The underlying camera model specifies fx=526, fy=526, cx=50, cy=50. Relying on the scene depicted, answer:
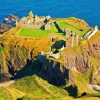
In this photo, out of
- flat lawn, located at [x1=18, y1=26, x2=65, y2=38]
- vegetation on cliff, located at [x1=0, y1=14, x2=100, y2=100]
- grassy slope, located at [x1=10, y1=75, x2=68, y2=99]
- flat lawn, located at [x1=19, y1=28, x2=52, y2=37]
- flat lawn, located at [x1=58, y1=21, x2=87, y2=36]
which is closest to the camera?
grassy slope, located at [x1=10, y1=75, x2=68, y2=99]

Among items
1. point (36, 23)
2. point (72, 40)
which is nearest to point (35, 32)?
point (36, 23)

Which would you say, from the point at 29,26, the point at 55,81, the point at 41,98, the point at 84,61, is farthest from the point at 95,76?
the point at 41,98

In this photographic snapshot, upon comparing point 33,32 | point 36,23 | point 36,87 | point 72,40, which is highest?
point 36,23

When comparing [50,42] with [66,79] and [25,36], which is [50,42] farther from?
[66,79]

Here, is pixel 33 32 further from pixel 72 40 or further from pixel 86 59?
pixel 86 59

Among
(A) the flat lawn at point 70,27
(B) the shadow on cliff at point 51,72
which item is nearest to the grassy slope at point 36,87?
(B) the shadow on cliff at point 51,72

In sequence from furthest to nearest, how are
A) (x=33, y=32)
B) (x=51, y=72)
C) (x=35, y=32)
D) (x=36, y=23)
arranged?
(x=36, y=23) < (x=35, y=32) < (x=33, y=32) < (x=51, y=72)

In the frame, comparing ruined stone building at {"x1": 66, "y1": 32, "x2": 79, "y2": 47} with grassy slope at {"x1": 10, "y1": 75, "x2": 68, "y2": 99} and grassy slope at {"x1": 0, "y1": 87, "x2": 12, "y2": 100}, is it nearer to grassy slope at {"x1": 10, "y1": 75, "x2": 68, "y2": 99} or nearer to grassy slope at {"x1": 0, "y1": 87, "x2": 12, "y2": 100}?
grassy slope at {"x1": 10, "y1": 75, "x2": 68, "y2": 99}

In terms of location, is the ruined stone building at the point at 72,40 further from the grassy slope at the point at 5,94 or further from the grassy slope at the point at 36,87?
the grassy slope at the point at 5,94

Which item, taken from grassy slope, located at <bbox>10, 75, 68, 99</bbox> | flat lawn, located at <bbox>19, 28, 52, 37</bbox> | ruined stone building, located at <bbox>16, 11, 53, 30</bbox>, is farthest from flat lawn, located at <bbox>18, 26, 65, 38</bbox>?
grassy slope, located at <bbox>10, 75, 68, 99</bbox>
